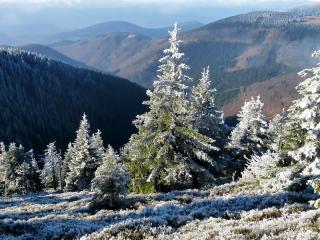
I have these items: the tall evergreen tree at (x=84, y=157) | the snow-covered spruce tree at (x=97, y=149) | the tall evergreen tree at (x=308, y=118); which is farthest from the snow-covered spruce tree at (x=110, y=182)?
the snow-covered spruce tree at (x=97, y=149)

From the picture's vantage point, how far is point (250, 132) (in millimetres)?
53500

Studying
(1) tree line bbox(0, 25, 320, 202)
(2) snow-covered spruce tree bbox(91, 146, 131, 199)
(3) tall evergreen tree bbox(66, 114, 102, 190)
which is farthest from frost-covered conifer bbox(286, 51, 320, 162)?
(3) tall evergreen tree bbox(66, 114, 102, 190)

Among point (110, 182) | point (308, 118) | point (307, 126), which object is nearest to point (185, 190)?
point (110, 182)

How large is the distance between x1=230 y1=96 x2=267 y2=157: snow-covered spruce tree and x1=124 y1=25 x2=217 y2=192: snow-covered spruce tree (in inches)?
733

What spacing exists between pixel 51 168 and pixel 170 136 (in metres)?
64.2

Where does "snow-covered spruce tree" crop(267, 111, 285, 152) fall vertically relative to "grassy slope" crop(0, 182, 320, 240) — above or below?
above

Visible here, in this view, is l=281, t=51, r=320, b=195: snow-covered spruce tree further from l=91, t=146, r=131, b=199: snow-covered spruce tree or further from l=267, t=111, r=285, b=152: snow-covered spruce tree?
l=91, t=146, r=131, b=199: snow-covered spruce tree

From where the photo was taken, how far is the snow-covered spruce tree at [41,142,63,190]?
90.6 metres

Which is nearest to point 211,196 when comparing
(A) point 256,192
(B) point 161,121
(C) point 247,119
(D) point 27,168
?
(A) point 256,192

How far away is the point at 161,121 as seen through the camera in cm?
3362

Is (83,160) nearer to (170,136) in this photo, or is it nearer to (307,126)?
(170,136)

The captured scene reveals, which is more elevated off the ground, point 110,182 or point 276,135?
point 276,135

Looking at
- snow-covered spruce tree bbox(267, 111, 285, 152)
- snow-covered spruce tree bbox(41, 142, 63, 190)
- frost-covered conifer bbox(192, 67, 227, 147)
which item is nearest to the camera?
snow-covered spruce tree bbox(267, 111, 285, 152)

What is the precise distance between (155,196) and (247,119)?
1011 inches
